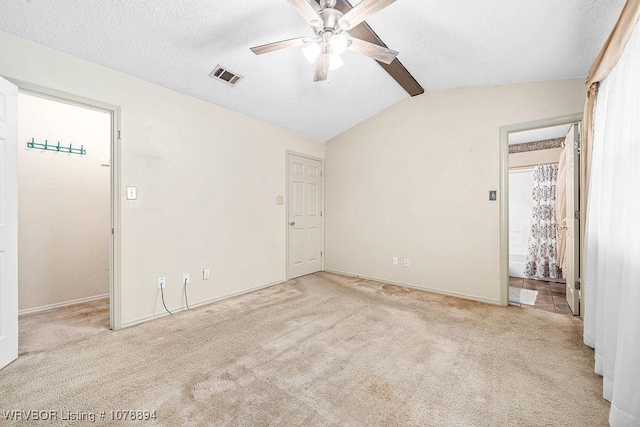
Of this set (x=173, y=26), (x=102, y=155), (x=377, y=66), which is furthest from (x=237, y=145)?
(x=377, y=66)

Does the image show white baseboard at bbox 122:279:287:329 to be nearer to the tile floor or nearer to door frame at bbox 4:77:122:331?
door frame at bbox 4:77:122:331

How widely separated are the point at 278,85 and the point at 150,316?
9.43 ft

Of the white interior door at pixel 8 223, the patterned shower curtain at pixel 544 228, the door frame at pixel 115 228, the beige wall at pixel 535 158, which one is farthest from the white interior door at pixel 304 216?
the patterned shower curtain at pixel 544 228

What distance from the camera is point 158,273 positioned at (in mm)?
2775

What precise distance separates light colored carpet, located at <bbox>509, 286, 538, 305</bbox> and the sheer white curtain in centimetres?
122

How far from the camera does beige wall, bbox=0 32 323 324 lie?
235 cm

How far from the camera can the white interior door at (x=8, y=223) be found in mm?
1870

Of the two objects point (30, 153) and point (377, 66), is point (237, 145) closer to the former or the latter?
point (377, 66)

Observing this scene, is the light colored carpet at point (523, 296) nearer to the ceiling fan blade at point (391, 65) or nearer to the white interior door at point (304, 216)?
the white interior door at point (304, 216)

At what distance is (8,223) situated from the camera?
1920mm

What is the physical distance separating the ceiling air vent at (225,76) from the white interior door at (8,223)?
1503 mm

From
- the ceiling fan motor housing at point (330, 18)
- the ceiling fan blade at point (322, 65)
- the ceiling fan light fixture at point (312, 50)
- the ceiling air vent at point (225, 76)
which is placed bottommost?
→ the ceiling fan blade at point (322, 65)

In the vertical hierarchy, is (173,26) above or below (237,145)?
above

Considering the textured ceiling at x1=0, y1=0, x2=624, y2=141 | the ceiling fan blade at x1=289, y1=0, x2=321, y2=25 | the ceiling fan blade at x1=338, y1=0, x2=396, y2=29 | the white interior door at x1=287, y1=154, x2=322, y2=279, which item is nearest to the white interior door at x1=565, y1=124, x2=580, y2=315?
the textured ceiling at x1=0, y1=0, x2=624, y2=141
